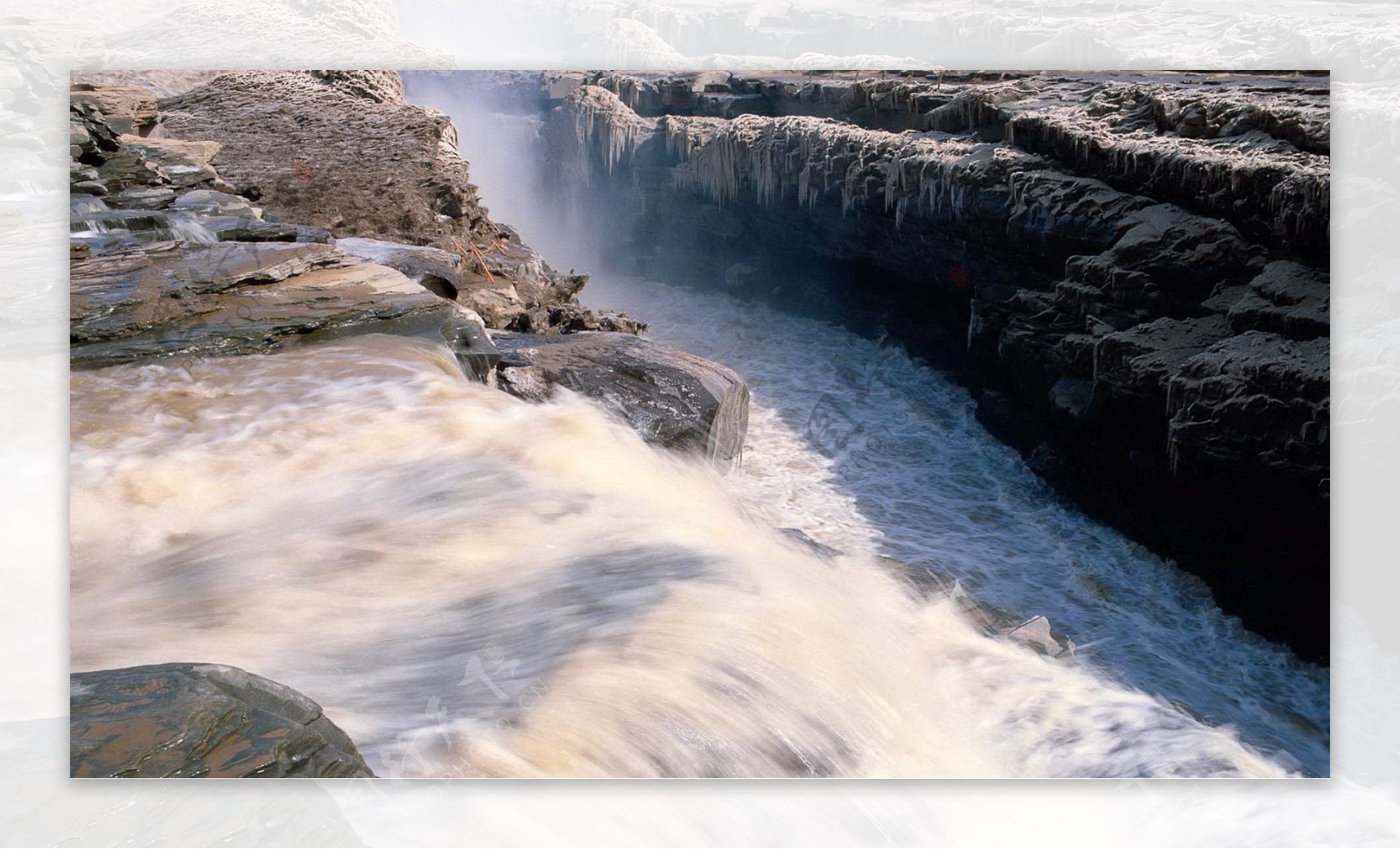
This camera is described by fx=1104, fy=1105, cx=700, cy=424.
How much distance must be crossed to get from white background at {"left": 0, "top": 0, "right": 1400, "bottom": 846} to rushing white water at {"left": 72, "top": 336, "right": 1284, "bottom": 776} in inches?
4.0

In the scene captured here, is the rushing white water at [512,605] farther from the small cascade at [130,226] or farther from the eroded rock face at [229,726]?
the small cascade at [130,226]

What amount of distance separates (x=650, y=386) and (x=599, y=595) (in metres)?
0.81

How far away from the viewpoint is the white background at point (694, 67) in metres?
2.42

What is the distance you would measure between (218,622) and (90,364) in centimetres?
90

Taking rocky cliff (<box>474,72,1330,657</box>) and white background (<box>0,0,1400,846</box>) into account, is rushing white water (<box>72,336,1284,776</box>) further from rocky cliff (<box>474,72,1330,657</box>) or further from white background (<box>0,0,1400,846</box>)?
Result: rocky cliff (<box>474,72,1330,657</box>)

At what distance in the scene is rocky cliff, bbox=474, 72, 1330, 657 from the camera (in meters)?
2.99

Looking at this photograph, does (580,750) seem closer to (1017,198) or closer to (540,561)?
(540,561)

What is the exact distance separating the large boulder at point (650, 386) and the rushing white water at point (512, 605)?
0.47ft

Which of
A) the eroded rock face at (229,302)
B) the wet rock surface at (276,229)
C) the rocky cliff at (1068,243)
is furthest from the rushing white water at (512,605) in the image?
the rocky cliff at (1068,243)

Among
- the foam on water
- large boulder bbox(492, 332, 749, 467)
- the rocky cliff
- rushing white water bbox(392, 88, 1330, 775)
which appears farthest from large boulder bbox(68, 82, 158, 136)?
the foam on water

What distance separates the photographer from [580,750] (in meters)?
2.36

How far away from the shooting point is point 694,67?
3092 mm

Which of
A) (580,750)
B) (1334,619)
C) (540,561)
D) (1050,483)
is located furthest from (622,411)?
(1334,619)

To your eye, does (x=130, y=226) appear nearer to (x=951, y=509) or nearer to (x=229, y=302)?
(x=229, y=302)
